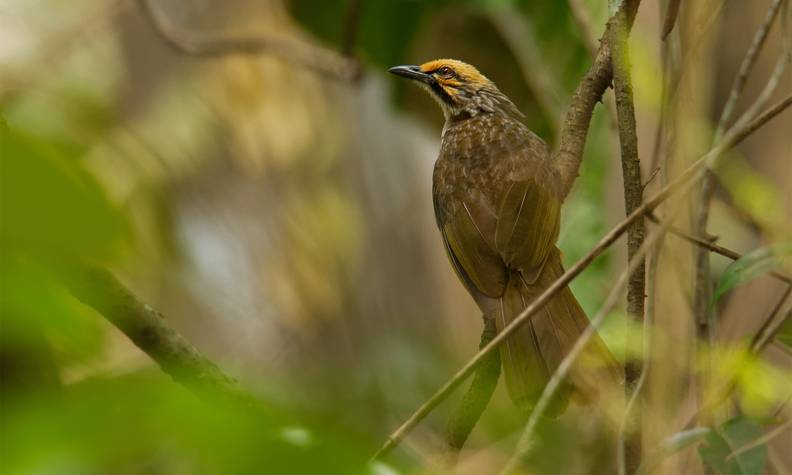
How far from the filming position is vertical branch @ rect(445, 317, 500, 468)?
8.20 feet

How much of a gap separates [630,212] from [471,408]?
25.6 inches

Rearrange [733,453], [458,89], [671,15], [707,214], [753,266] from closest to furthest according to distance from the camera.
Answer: [733,453] → [753,266] → [671,15] → [707,214] → [458,89]

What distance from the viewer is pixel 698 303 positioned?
2.74 m

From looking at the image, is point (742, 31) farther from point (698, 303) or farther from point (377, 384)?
point (377, 384)

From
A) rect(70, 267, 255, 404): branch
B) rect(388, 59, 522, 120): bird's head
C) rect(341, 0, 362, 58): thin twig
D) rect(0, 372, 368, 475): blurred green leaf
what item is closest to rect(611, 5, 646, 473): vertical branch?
rect(70, 267, 255, 404): branch

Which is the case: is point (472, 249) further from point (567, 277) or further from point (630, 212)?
point (567, 277)

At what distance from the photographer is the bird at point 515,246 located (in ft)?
9.07

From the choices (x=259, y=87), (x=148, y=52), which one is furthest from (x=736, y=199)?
(x=148, y=52)

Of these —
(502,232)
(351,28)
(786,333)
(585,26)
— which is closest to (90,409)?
(786,333)

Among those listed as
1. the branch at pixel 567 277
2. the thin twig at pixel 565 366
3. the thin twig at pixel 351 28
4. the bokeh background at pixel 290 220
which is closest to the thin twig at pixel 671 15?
the bokeh background at pixel 290 220

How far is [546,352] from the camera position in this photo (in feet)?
9.36

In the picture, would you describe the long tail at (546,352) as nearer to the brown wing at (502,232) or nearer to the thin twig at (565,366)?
the brown wing at (502,232)

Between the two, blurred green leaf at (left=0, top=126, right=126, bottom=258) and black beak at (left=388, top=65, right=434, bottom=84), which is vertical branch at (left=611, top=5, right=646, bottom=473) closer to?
blurred green leaf at (left=0, top=126, right=126, bottom=258)

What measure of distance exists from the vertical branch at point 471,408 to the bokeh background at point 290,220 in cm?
34
